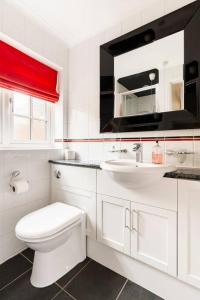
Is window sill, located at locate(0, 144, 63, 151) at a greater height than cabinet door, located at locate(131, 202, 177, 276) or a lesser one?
greater

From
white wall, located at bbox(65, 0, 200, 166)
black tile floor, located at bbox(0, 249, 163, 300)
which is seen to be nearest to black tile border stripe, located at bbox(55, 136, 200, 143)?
white wall, located at bbox(65, 0, 200, 166)

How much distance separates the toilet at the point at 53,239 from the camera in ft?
3.52

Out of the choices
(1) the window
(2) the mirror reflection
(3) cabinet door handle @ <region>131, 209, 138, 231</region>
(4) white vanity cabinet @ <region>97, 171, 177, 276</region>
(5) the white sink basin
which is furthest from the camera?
(1) the window

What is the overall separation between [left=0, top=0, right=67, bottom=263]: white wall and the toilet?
12.3 inches

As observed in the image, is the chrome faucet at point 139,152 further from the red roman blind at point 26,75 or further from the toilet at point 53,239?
the red roman blind at point 26,75

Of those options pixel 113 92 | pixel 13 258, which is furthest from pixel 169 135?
pixel 13 258

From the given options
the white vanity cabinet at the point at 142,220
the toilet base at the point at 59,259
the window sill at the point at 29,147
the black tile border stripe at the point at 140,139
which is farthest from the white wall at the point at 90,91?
the toilet base at the point at 59,259

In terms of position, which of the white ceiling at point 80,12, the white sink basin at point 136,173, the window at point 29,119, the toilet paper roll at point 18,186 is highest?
the white ceiling at point 80,12

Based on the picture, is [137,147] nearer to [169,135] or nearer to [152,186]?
[169,135]

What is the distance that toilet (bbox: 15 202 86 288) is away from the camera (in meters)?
1.07

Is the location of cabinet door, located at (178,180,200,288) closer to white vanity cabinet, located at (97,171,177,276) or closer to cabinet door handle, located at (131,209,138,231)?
white vanity cabinet, located at (97,171,177,276)

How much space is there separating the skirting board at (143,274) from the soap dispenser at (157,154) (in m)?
0.76

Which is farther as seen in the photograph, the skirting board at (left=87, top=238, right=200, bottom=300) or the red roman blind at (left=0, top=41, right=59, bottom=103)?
the red roman blind at (left=0, top=41, right=59, bottom=103)

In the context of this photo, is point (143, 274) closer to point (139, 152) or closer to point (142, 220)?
point (142, 220)
